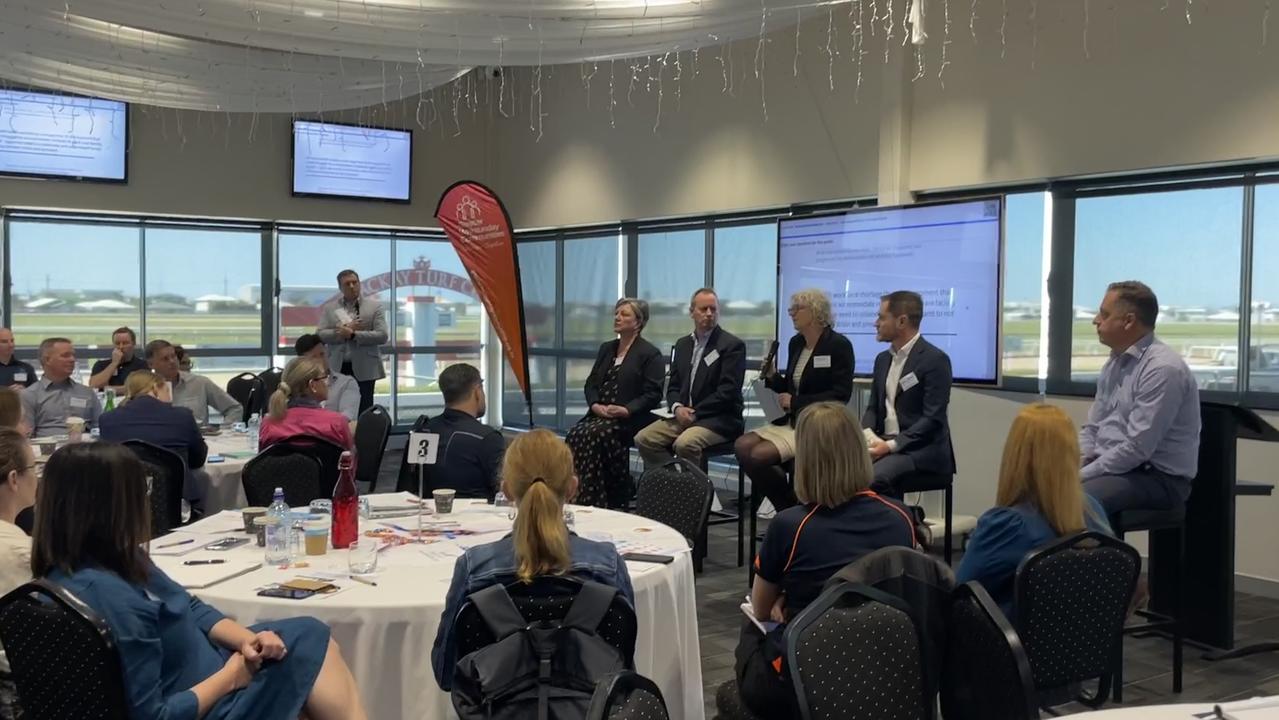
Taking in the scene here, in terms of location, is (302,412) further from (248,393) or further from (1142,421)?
(248,393)

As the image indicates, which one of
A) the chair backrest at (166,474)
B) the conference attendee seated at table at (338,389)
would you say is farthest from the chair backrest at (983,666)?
the conference attendee seated at table at (338,389)

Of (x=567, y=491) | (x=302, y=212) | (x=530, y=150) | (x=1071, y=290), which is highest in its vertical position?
(x=530, y=150)

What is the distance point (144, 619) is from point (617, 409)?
4421 millimetres

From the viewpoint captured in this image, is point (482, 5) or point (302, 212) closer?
point (482, 5)

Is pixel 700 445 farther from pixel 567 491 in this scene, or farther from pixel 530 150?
pixel 530 150

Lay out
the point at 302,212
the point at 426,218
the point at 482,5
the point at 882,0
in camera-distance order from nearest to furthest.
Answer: the point at 482,5
the point at 882,0
the point at 302,212
the point at 426,218

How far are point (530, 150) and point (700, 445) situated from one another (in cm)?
563

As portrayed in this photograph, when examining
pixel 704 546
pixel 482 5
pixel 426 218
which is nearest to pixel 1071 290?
pixel 704 546

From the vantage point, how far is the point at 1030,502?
2.97 metres

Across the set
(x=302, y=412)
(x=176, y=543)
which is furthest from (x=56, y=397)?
(x=176, y=543)

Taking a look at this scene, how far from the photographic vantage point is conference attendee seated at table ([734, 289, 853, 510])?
5.66 m

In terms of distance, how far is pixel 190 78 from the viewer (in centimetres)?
636

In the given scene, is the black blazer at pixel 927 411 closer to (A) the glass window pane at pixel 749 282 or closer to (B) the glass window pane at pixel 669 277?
(A) the glass window pane at pixel 749 282

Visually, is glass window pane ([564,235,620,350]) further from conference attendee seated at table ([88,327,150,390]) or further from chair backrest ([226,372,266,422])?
conference attendee seated at table ([88,327,150,390])
